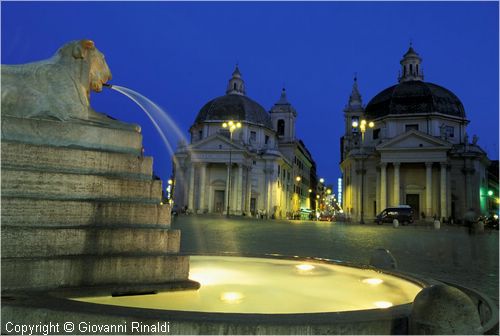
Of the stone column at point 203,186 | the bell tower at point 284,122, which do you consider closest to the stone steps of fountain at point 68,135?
the stone column at point 203,186

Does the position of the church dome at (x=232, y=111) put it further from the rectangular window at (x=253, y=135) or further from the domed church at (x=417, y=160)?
the domed church at (x=417, y=160)

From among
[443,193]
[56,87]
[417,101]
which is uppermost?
[417,101]

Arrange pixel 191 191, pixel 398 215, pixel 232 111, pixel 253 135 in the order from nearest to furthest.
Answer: pixel 398 215, pixel 191 191, pixel 232 111, pixel 253 135

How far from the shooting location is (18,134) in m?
5.66

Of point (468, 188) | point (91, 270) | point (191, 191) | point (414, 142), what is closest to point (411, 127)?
point (414, 142)

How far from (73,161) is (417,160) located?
5023 cm

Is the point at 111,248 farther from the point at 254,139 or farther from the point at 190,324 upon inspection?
the point at 254,139

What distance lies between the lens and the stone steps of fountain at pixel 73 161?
543 cm

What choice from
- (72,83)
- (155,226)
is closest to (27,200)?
(155,226)

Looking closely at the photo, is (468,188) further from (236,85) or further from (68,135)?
(68,135)

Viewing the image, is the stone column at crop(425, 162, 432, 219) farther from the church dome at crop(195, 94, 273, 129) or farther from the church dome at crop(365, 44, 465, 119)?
the church dome at crop(195, 94, 273, 129)

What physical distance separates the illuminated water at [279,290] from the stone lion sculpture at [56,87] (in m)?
2.69

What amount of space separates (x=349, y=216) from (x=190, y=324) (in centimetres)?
5407

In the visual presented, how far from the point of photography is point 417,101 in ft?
183
